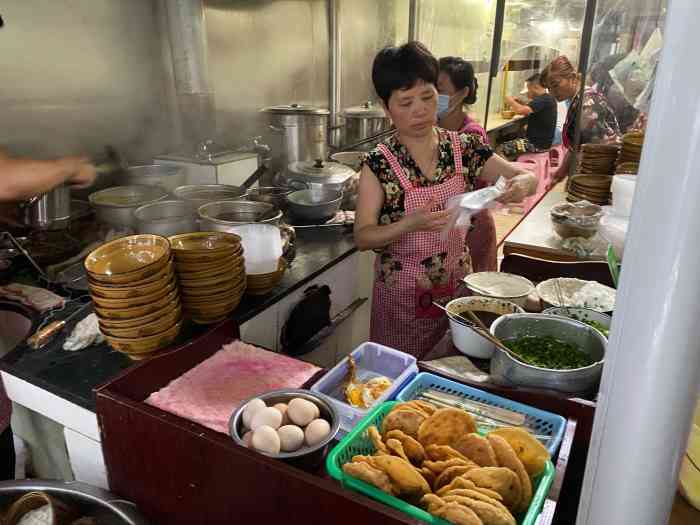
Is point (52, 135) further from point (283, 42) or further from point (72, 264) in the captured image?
point (283, 42)

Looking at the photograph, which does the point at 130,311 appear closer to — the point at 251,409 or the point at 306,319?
the point at 251,409

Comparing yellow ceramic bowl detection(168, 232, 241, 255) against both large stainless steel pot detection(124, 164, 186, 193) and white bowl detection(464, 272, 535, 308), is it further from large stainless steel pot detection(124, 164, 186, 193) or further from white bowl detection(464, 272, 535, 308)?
large stainless steel pot detection(124, 164, 186, 193)

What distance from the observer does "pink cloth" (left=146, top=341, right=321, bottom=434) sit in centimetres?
138

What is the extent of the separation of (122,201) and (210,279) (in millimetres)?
1118

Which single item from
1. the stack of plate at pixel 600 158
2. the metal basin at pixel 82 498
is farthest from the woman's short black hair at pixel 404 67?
the stack of plate at pixel 600 158

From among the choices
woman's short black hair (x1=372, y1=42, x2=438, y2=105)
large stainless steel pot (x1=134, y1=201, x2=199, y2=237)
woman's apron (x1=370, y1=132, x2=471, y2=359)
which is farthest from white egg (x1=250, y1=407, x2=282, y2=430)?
woman's short black hair (x1=372, y1=42, x2=438, y2=105)

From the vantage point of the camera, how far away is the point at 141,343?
156 centimetres

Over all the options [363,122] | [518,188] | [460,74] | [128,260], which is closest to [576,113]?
[363,122]

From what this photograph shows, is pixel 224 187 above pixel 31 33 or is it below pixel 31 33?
below

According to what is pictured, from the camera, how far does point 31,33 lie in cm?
250

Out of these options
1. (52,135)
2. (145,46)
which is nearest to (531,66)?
(145,46)

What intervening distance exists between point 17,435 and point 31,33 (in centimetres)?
180

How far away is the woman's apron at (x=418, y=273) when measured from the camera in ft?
7.35

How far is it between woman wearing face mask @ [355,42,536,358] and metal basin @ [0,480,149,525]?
124cm
